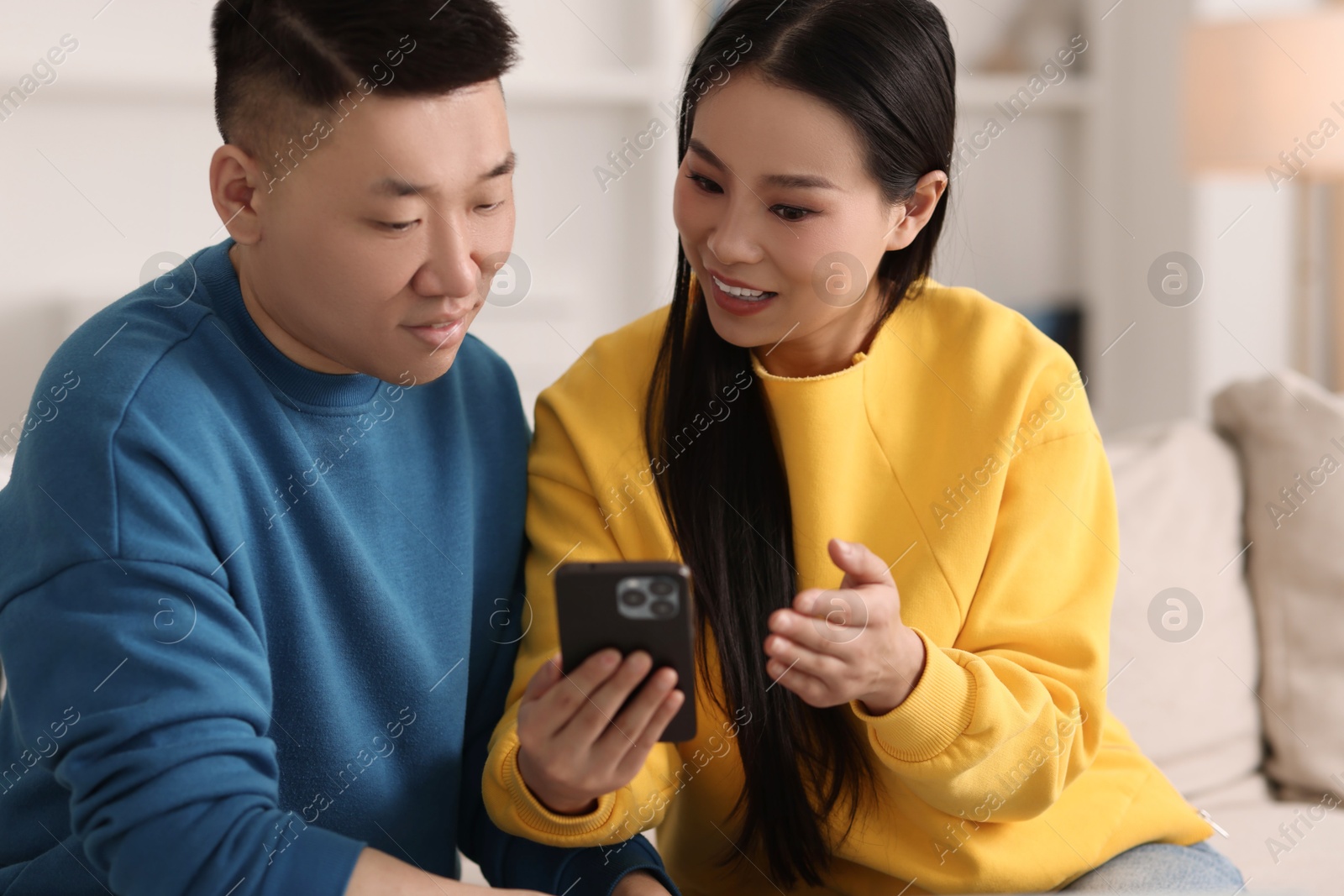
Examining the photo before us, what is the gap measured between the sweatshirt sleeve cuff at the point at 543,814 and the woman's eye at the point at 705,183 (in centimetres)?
54

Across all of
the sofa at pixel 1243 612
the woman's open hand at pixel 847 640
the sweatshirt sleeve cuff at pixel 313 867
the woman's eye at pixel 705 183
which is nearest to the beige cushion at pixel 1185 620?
the sofa at pixel 1243 612

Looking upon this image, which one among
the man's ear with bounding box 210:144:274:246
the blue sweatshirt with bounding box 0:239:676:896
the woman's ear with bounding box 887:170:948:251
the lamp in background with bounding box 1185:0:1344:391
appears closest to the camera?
the blue sweatshirt with bounding box 0:239:676:896

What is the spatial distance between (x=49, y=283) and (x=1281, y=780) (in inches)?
94.8

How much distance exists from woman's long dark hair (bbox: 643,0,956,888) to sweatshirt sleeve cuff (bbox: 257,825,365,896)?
40 cm

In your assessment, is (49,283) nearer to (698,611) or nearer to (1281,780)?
(698,611)

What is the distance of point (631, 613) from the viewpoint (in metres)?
0.87

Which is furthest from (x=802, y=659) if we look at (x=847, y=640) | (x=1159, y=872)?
(x=1159, y=872)

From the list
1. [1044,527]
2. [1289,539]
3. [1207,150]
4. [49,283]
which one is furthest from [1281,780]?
[49,283]

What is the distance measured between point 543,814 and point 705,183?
59 centimetres

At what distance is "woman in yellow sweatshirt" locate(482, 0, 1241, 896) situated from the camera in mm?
1078

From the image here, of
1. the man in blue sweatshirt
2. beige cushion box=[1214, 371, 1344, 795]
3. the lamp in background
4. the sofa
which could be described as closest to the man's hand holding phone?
the man in blue sweatshirt

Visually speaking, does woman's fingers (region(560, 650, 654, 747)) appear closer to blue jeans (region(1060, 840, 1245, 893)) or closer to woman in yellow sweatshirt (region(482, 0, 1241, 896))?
woman in yellow sweatshirt (region(482, 0, 1241, 896))

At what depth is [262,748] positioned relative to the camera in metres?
0.88

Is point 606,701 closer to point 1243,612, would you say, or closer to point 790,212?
point 790,212
